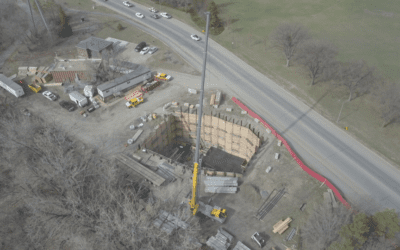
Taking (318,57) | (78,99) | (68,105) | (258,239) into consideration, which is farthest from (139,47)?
(258,239)

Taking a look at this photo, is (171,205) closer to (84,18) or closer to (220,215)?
(220,215)

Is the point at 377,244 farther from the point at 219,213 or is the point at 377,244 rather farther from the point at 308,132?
the point at 308,132

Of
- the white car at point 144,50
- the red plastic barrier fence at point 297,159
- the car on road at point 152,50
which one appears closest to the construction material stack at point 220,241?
the red plastic barrier fence at point 297,159

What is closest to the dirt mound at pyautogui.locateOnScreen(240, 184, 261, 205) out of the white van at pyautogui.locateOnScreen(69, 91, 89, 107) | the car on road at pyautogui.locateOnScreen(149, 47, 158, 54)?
the white van at pyautogui.locateOnScreen(69, 91, 89, 107)

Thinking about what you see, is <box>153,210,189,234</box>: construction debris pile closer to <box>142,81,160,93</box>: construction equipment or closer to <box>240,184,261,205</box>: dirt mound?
<box>240,184,261,205</box>: dirt mound

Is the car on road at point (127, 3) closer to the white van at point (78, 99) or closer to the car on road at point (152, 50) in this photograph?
the car on road at point (152, 50)

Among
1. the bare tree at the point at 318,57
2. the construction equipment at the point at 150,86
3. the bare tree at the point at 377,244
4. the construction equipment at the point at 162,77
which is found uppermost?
the bare tree at the point at 318,57
